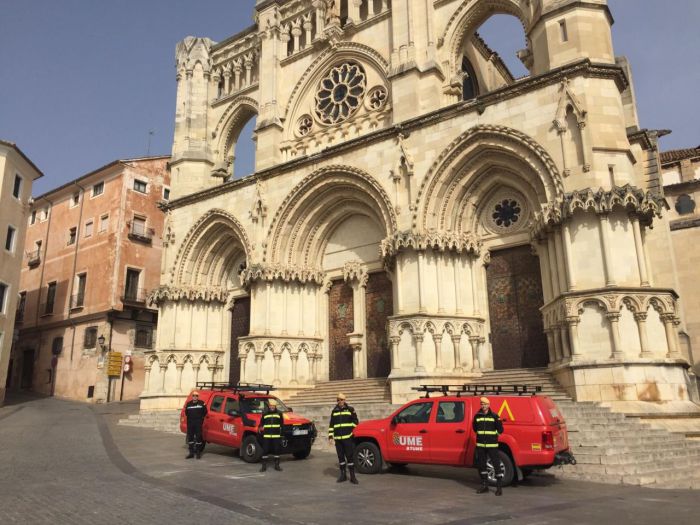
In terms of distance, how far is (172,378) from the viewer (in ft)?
78.9

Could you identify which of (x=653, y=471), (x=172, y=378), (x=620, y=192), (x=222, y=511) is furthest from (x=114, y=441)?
(x=620, y=192)

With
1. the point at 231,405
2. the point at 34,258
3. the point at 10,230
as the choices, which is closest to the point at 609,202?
the point at 231,405

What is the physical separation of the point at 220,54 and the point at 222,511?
81.6 feet

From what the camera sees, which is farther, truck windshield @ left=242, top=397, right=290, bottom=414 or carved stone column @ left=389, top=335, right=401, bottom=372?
carved stone column @ left=389, top=335, right=401, bottom=372

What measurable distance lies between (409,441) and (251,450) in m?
3.98

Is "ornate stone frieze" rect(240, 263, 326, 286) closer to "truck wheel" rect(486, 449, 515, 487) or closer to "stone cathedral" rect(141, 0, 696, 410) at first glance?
"stone cathedral" rect(141, 0, 696, 410)

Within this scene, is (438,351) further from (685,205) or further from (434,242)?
(685,205)

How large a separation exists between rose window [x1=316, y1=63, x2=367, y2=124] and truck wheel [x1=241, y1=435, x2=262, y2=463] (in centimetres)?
1361

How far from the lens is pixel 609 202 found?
14.7 metres

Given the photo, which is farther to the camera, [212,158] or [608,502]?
[212,158]

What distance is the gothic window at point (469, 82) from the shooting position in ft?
77.9

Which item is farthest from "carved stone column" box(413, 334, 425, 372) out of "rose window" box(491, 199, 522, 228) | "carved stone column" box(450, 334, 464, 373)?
"rose window" box(491, 199, 522, 228)

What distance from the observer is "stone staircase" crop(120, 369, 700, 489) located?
10383mm

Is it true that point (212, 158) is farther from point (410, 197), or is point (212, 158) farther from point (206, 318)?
point (410, 197)
